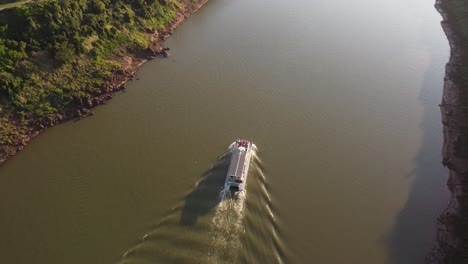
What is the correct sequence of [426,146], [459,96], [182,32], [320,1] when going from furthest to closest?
[320,1]
[182,32]
[459,96]
[426,146]

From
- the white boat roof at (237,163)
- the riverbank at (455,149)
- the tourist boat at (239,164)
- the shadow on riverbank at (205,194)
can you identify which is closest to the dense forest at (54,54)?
the shadow on riverbank at (205,194)

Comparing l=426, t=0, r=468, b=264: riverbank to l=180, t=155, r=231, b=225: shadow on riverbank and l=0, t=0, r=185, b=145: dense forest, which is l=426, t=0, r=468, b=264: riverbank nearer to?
l=180, t=155, r=231, b=225: shadow on riverbank

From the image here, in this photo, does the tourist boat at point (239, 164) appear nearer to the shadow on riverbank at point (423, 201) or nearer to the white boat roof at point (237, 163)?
the white boat roof at point (237, 163)

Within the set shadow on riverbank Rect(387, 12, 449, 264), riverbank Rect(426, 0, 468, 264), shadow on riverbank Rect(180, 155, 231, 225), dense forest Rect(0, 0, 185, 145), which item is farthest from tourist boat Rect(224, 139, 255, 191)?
dense forest Rect(0, 0, 185, 145)

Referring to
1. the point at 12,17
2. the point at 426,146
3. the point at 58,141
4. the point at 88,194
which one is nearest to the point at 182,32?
the point at 12,17

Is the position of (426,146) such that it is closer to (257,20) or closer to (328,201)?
(328,201)

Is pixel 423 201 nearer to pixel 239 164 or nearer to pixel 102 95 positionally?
pixel 239 164

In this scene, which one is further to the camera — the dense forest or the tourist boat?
the dense forest
